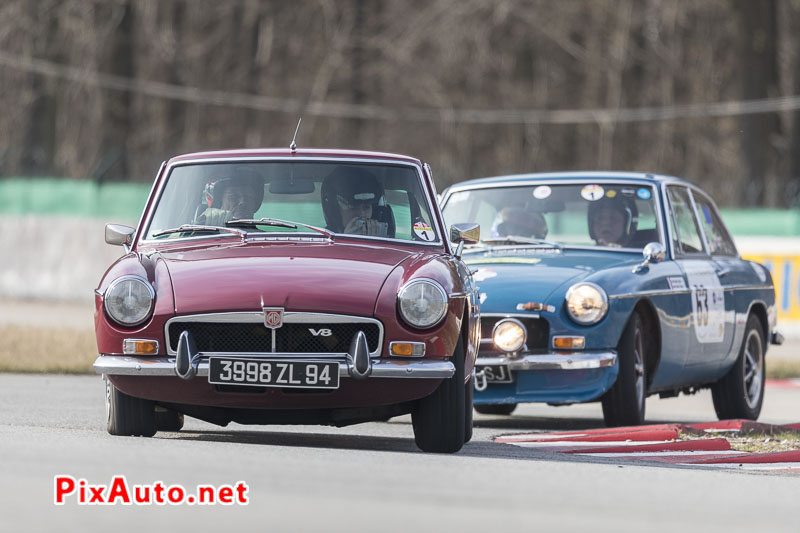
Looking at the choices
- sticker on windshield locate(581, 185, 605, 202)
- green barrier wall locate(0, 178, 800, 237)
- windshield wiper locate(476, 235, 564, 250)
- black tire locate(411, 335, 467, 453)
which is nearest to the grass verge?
windshield wiper locate(476, 235, 564, 250)

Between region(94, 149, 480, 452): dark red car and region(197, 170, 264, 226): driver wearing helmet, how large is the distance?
0.18 metres

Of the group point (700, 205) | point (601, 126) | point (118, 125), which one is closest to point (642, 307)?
point (700, 205)

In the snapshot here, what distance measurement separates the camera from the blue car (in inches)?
381

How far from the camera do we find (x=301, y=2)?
4941 cm

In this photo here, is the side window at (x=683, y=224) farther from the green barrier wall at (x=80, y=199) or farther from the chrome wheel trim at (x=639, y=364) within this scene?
the green barrier wall at (x=80, y=199)

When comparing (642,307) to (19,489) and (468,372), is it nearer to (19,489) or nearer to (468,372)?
(468,372)

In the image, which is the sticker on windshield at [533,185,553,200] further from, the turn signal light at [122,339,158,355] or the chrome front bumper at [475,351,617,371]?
the turn signal light at [122,339,158,355]

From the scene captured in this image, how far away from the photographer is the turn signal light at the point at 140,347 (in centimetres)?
727

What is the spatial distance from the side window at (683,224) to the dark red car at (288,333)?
335 centimetres

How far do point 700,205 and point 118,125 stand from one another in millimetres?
21221

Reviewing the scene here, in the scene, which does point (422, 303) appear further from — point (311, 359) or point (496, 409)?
point (496, 409)

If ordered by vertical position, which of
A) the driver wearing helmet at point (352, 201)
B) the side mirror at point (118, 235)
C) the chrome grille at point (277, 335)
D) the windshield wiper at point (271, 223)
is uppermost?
the driver wearing helmet at point (352, 201)

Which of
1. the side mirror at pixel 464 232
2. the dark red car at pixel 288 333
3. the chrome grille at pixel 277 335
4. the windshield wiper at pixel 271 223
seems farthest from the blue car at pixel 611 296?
the chrome grille at pixel 277 335

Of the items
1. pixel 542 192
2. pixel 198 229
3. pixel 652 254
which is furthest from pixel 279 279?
pixel 542 192
